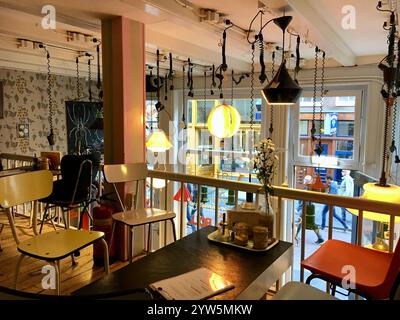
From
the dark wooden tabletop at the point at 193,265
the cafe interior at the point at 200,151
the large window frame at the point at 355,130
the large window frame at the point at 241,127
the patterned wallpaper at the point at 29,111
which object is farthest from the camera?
the patterned wallpaper at the point at 29,111

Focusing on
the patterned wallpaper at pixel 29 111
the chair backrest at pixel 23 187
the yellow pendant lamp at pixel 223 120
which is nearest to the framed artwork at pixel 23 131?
the patterned wallpaper at pixel 29 111

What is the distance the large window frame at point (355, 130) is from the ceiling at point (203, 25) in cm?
44

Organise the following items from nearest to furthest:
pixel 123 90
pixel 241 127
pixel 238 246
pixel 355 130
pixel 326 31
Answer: pixel 238 246 → pixel 123 90 → pixel 326 31 → pixel 355 130 → pixel 241 127

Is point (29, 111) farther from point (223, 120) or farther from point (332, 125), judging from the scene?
point (332, 125)

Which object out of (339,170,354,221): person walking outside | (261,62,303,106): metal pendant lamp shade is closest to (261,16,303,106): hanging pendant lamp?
(261,62,303,106): metal pendant lamp shade

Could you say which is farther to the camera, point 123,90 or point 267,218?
point 123,90

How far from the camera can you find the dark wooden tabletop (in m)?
1.31

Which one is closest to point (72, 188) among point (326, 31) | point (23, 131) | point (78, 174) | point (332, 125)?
point (78, 174)

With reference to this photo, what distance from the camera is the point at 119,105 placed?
288 centimetres

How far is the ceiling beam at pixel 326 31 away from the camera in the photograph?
7.86 feet

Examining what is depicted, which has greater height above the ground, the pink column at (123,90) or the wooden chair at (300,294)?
the pink column at (123,90)

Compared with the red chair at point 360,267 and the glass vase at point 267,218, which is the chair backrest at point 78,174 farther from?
the red chair at point 360,267

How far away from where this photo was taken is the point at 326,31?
3107 mm

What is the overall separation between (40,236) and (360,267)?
184 centimetres
